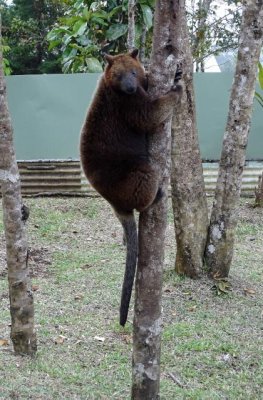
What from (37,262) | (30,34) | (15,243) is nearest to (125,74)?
(15,243)

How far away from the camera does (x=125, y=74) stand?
3.80 metres

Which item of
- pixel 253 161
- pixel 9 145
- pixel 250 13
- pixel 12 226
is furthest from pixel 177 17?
pixel 253 161

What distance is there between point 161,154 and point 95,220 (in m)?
5.98

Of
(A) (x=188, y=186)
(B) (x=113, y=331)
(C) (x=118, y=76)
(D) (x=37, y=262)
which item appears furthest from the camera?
(D) (x=37, y=262)

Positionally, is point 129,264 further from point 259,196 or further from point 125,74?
point 259,196

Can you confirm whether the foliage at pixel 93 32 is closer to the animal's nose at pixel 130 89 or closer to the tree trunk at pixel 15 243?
the tree trunk at pixel 15 243

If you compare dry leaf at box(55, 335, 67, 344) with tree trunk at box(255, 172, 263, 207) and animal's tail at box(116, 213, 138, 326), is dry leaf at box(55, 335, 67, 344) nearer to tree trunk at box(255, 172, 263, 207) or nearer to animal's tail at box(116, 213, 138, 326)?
animal's tail at box(116, 213, 138, 326)

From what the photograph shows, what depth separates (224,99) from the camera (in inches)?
433

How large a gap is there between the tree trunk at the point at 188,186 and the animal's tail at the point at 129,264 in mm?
2098

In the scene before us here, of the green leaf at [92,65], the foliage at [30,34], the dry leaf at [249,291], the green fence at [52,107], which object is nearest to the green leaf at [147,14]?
the green leaf at [92,65]

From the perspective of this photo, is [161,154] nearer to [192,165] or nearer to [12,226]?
[12,226]

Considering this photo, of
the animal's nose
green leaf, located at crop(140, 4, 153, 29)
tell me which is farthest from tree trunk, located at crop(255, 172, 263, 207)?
the animal's nose

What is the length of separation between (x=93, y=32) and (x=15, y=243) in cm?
722

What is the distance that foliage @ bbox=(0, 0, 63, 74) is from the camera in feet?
57.4
